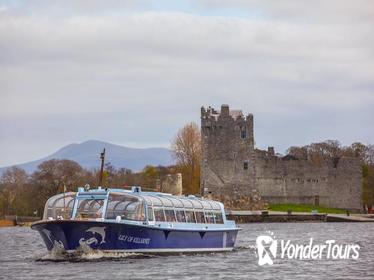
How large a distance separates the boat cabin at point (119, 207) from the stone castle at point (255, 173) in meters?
59.5

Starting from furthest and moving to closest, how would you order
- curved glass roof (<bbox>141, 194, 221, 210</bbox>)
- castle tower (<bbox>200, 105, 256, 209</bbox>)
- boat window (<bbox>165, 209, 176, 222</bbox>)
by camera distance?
castle tower (<bbox>200, 105, 256, 209</bbox>) → boat window (<bbox>165, 209, 176, 222</bbox>) → curved glass roof (<bbox>141, 194, 221, 210</bbox>)

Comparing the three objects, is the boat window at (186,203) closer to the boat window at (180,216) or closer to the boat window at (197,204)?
the boat window at (197,204)

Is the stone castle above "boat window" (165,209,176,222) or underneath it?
above

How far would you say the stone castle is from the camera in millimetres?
120812

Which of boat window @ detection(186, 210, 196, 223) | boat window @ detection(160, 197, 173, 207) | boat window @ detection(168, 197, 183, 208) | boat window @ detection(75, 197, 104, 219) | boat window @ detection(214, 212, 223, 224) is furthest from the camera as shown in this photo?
boat window @ detection(214, 212, 223, 224)

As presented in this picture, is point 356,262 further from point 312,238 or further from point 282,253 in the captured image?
point 312,238

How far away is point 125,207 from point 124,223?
2.03 m

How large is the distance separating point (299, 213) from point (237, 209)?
25.8 feet

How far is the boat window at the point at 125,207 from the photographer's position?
53688 mm

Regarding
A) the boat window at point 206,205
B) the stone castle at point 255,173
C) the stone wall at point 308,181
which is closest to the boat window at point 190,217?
the boat window at point 206,205

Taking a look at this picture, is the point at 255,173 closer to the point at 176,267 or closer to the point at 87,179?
the point at 87,179

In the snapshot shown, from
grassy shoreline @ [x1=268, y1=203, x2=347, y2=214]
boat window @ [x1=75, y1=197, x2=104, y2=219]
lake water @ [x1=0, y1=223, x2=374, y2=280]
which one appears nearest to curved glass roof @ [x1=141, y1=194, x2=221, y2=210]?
boat window @ [x1=75, y1=197, x2=104, y2=219]

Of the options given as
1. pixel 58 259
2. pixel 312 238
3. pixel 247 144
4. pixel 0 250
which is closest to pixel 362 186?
pixel 247 144

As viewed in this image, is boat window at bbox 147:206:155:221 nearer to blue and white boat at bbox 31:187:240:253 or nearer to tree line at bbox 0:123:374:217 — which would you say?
blue and white boat at bbox 31:187:240:253
